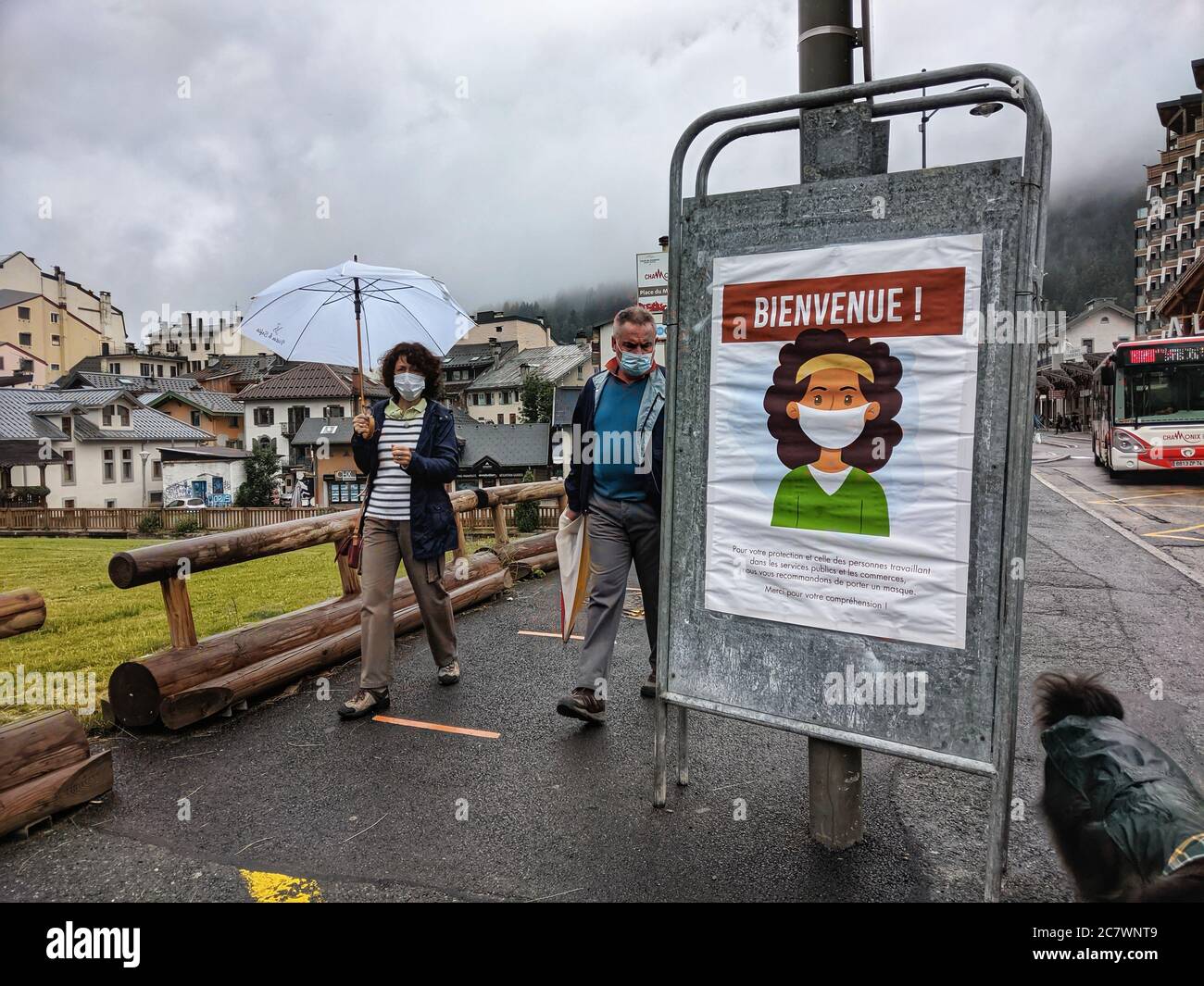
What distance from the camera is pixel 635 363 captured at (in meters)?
4.48

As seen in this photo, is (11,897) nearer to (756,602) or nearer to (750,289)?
(756,602)

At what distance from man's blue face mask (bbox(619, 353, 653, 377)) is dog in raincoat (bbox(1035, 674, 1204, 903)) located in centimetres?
237

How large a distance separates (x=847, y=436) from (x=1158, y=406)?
21794 millimetres

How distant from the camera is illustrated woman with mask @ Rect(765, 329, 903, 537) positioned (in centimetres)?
296

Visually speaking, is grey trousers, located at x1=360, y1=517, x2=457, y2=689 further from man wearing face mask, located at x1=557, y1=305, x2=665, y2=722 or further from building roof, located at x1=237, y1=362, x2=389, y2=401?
building roof, located at x1=237, y1=362, x2=389, y2=401

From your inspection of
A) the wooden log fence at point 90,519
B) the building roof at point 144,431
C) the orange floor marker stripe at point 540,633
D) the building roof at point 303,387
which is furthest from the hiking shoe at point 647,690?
the building roof at point 303,387

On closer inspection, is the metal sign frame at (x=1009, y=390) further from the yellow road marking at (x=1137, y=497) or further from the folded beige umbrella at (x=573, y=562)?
the yellow road marking at (x=1137, y=497)

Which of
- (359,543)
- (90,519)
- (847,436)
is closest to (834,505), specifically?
(847,436)

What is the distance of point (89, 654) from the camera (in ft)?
23.6

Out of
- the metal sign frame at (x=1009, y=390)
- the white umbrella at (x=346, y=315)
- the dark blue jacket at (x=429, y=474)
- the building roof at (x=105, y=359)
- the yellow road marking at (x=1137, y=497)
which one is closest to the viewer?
the metal sign frame at (x=1009, y=390)

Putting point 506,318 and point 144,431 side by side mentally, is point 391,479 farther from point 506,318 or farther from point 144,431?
point 506,318

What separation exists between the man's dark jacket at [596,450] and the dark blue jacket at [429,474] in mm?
759

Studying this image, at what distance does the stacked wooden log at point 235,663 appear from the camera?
15.0 feet
